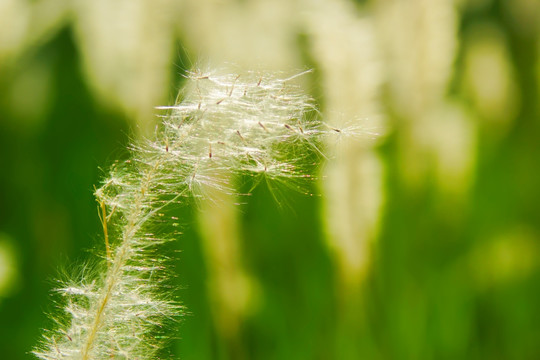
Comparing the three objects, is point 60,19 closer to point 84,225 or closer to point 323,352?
point 84,225

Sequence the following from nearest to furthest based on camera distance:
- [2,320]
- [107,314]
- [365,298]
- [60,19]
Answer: [107,314]
[365,298]
[2,320]
[60,19]

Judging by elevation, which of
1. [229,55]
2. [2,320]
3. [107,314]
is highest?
[229,55]

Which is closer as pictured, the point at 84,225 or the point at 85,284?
the point at 85,284

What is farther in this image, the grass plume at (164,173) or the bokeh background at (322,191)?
the bokeh background at (322,191)

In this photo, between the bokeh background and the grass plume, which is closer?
the grass plume

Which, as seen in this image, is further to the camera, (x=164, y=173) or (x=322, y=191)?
(x=322, y=191)

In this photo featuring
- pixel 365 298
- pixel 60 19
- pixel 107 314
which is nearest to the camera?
pixel 107 314

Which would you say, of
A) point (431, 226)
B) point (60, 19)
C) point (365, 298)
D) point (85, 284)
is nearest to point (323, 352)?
point (365, 298)

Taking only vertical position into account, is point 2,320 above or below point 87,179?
below
